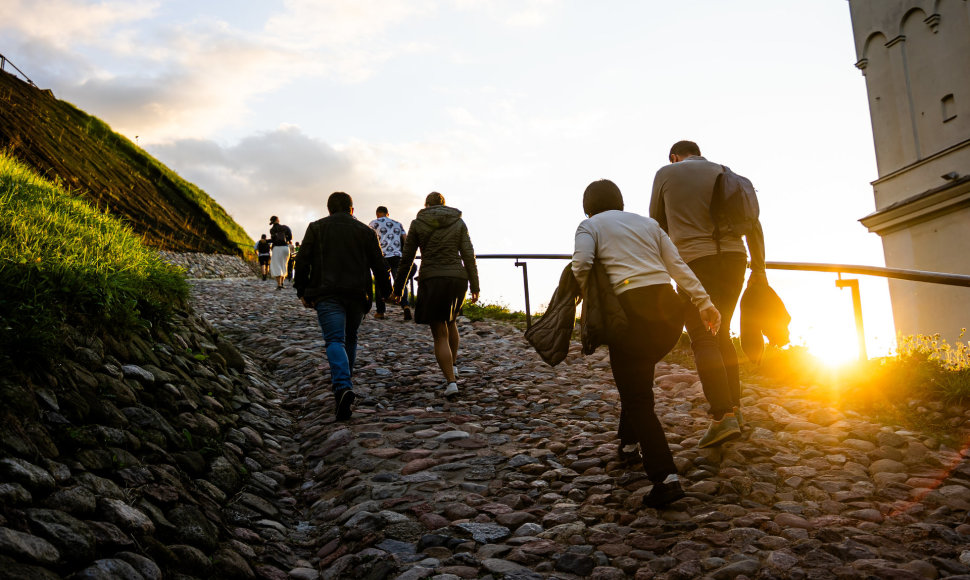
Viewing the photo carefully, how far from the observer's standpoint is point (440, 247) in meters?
7.05

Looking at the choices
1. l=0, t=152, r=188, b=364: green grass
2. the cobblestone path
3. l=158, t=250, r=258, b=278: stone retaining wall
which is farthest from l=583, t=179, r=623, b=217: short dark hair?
l=158, t=250, r=258, b=278: stone retaining wall

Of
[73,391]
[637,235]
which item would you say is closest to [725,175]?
[637,235]

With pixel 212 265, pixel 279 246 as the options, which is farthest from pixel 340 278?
pixel 212 265

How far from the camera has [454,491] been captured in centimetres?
439

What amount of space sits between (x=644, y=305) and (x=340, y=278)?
346cm

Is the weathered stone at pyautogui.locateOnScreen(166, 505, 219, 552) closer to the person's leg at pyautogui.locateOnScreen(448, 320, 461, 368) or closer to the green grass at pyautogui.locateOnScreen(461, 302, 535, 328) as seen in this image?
the person's leg at pyautogui.locateOnScreen(448, 320, 461, 368)

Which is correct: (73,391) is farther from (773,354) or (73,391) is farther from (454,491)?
(773,354)

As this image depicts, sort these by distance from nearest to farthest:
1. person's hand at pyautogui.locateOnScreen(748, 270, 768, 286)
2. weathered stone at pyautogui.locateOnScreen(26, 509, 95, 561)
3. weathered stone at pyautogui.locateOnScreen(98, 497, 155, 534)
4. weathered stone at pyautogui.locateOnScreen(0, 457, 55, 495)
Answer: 1. weathered stone at pyautogui.locateOnScreen(26, 509, 95, 561)
2. weathered stone at pyautogui.locateOnScreen(0, 457, 55, 495)
3. weathered stone at pyautogui.locateOnScreen(98, 497, 155, 534)
4. person's hand at pyautogui.locateOnScreen(748, 270, 768, 286)

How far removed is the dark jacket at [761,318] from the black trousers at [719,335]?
173 mm

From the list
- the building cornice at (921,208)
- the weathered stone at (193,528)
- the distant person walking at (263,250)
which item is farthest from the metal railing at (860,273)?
the distant person walking at (263,250)

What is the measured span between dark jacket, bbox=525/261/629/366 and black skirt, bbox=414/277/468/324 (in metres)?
2.71

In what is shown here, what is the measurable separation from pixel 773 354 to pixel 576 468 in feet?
12.7

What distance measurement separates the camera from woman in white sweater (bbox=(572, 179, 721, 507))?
381 cm

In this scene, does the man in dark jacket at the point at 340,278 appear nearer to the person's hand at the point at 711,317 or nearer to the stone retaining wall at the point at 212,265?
the person's hand at the point at 711,317
